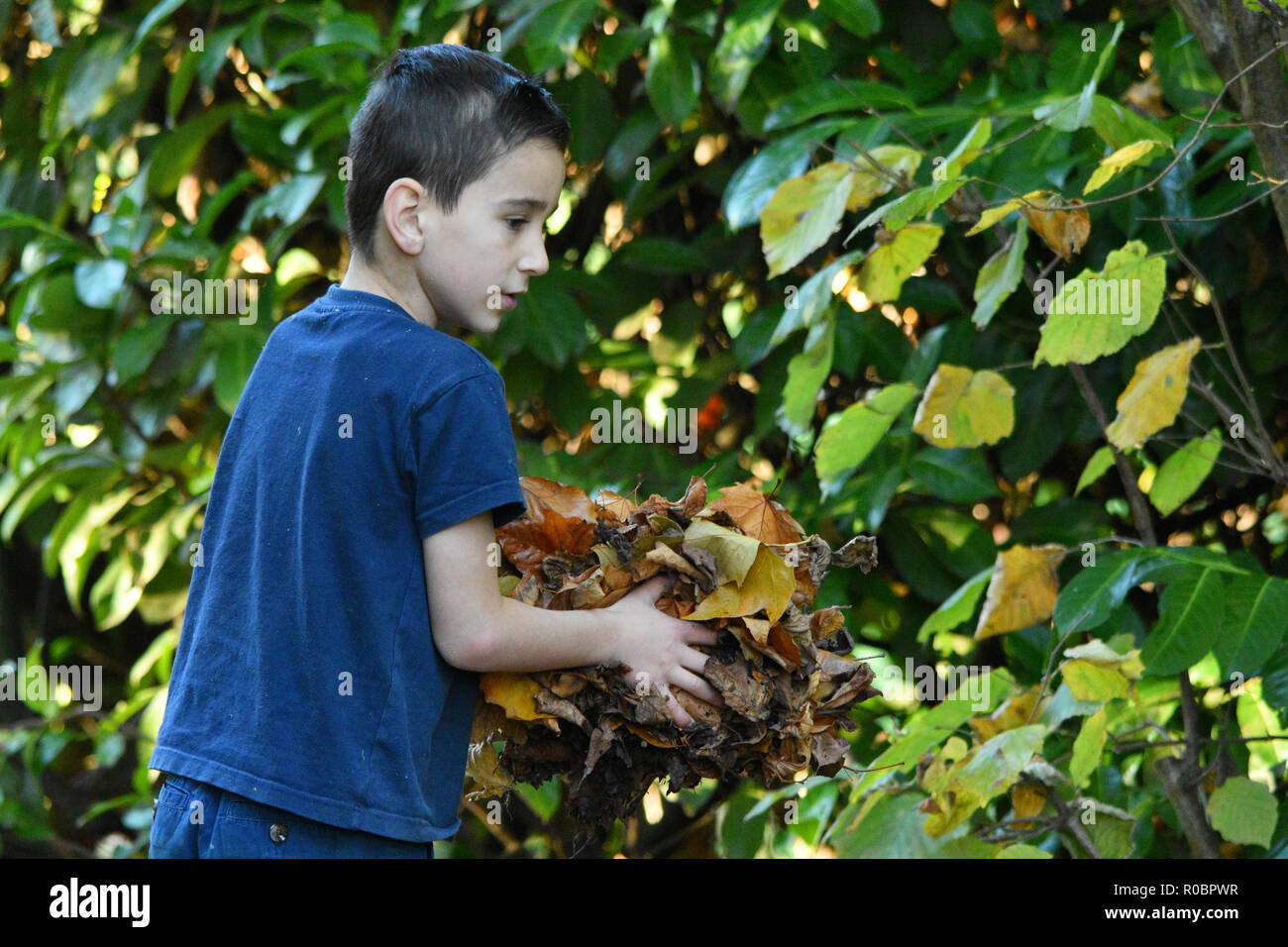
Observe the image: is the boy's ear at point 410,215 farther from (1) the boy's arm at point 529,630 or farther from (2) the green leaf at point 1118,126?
(2) the green leaf at point 1118,126

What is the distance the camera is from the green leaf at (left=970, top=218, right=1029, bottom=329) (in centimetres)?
123

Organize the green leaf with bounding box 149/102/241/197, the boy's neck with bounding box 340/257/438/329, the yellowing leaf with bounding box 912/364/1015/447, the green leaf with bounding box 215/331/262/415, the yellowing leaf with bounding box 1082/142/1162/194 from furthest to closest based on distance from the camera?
the green leaf with bounding box 149/102/241/197, the green leaf with bounding box 215/331/262/415, the yellowing leaf with bounding box 912/364/1015/447, the yellowing leaf with bounding box 1082/142/1162/194, the boy's neck with bounding box 340/257/438/329

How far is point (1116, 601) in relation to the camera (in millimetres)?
1254

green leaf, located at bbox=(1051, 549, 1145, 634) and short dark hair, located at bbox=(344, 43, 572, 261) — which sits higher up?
short dark hair, located at bbox=(344, 43, 572, 261)

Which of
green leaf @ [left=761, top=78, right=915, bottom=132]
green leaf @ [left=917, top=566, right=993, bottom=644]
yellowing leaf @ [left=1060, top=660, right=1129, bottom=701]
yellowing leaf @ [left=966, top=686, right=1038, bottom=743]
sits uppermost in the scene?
green leaf @ [left=761, top=78, right=915, bottom=132]

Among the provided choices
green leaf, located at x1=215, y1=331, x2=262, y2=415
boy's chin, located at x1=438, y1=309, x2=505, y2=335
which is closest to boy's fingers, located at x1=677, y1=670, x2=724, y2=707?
boy's chin, located at x1=438, y1=309, x2=505, y2=335

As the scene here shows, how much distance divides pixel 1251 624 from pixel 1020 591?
0.23m

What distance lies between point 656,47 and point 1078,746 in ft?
3.20

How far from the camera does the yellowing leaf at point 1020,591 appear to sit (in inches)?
52.9

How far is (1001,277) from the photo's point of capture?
Answer: 1.25 meters

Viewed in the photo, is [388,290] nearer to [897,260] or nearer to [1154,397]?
[897,260]

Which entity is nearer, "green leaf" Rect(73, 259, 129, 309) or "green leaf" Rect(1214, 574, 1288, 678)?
"green leaf" Rect(1214, 574, 1288, 678)

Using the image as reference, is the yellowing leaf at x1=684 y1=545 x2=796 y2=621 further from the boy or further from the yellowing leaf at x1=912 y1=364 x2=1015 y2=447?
the yellowing leaf at x1=912 y1=364 x2=1015 y2=447

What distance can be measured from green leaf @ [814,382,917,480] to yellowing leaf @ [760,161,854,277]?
180 millimetres
